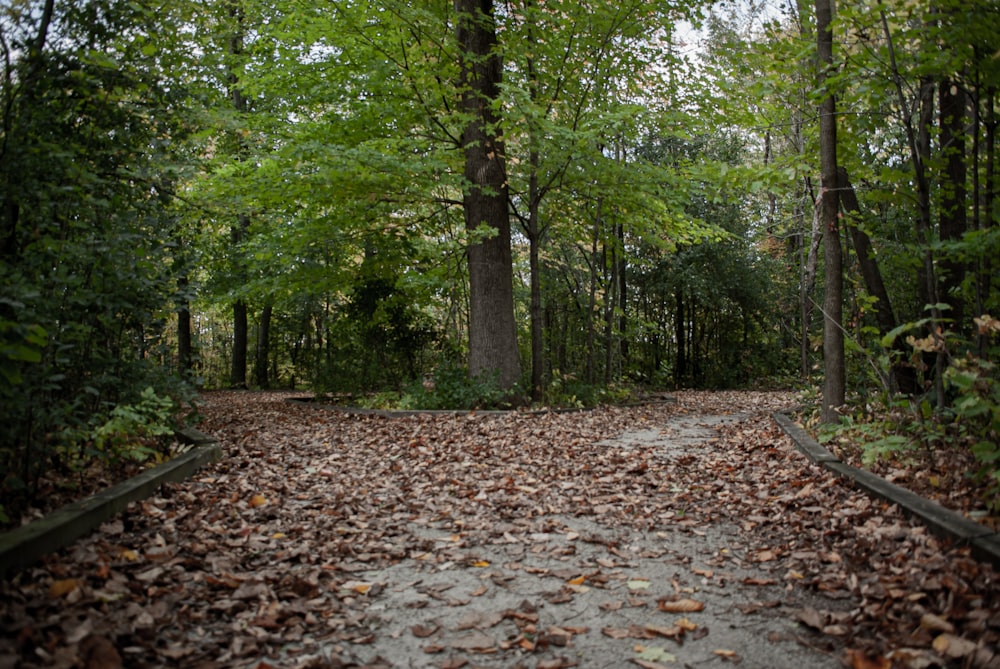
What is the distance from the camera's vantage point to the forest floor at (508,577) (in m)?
2.61

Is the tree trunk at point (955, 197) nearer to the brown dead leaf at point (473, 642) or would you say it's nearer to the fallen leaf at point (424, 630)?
the brown dead leaf at point (473, 642)

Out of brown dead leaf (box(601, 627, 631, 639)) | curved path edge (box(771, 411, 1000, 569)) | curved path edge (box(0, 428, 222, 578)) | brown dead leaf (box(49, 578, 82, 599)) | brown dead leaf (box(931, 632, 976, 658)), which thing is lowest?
brown dead leaf (box(601, 627, 631, 639))

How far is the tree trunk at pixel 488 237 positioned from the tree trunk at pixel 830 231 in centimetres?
515

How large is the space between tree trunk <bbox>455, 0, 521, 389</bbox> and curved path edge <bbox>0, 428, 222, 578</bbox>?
5.85m

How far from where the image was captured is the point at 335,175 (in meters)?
9.06

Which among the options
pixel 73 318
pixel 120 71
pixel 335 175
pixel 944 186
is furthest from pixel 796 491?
pixel 335 175

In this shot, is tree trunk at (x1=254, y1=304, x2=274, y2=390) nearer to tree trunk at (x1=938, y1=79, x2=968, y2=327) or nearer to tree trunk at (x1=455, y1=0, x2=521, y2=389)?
tree trunk at (x1=455, y1=0, x2=521, y2=389)

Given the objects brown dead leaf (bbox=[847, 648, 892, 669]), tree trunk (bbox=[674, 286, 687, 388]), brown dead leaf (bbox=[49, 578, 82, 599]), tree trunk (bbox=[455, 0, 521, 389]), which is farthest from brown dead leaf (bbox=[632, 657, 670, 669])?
tree trunk (bbox=[674, 286, 687, 388])

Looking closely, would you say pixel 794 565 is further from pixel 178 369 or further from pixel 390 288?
pixel 390 288

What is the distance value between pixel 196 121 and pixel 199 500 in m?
3.47

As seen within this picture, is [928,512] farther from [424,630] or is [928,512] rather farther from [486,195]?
[486,195]

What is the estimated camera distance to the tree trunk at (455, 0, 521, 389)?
1064 cm

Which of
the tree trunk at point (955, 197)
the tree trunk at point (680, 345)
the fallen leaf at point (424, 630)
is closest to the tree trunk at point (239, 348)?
the tree trunk at point (680, 345)

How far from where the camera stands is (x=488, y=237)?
10.8 meters
